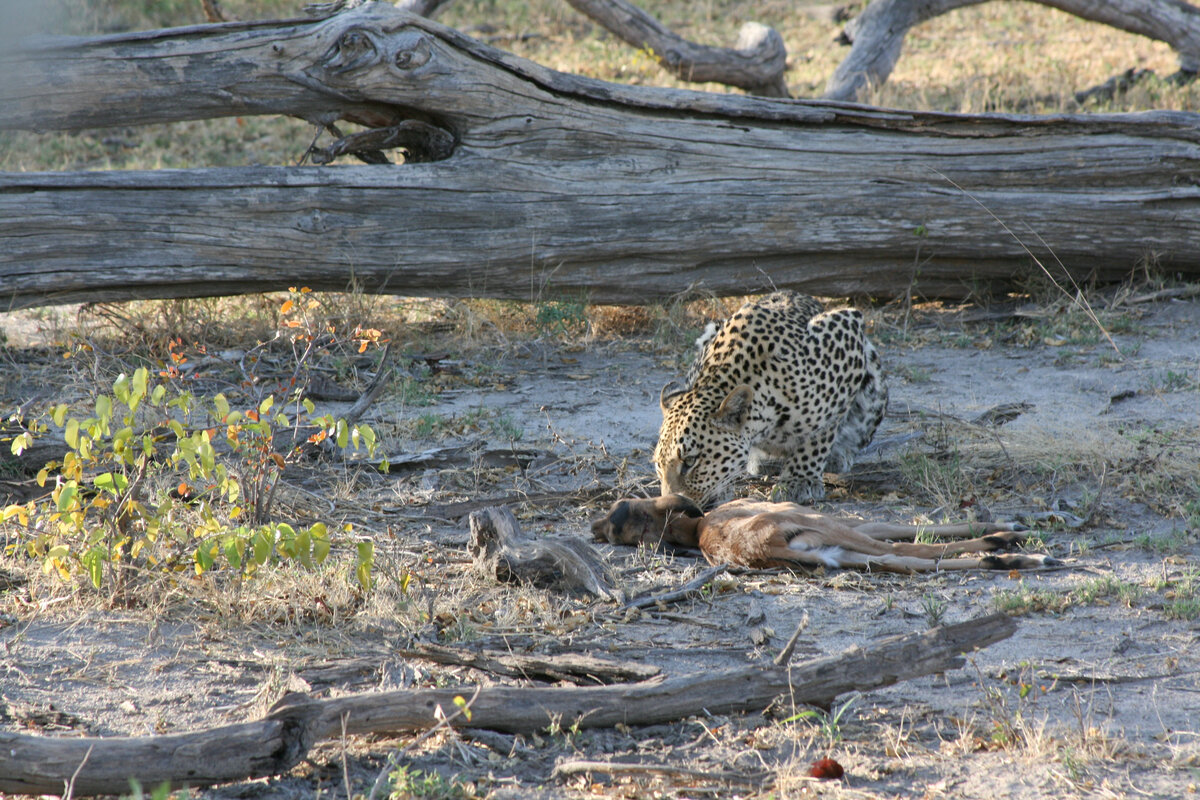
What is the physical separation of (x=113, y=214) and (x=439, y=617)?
445 centimetres

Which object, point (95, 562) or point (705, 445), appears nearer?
point (95, 562)

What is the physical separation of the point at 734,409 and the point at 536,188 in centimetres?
283

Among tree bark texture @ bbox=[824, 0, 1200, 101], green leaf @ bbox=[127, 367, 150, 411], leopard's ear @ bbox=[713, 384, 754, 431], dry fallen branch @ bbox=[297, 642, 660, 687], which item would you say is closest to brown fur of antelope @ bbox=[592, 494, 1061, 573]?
leopard's ear @ bbox=[713, 384, 754, 431]

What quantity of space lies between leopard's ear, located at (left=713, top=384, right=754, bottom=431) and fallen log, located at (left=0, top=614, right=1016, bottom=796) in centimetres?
252

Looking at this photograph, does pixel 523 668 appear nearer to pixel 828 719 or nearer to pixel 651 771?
pixel 651 771

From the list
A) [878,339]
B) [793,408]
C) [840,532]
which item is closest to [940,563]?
[840,532]

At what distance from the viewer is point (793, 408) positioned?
6121mm

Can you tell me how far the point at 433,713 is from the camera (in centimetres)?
326

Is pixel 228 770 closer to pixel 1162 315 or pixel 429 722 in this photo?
pixel 429 722

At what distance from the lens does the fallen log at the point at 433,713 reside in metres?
2.85

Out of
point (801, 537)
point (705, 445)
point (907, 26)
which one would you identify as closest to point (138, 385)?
point (801, 537)

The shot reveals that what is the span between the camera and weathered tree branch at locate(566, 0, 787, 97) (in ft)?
39.0

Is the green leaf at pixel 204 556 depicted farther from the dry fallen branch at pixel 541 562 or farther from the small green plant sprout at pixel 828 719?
the small green plant sprout at pixel 828 719

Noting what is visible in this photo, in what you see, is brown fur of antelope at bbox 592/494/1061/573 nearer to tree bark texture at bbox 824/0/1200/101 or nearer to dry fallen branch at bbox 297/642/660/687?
dry fallen branch at bbox 297/642/660/687
